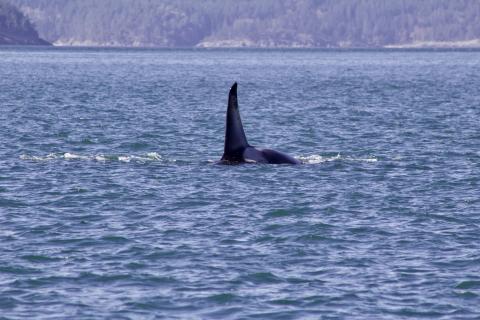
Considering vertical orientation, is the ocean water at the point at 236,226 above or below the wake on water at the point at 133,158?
above

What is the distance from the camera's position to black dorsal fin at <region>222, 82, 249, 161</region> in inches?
1141

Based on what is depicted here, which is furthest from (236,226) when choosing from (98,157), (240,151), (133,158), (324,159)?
(98,157)

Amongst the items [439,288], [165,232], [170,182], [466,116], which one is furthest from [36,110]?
[439,288]

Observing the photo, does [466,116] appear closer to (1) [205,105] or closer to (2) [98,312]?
(1) [205,105]

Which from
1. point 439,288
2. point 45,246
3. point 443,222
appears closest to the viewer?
point 439,288

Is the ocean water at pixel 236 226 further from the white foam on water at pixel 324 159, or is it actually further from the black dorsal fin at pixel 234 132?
the black dorsal fin at pixel 234 132

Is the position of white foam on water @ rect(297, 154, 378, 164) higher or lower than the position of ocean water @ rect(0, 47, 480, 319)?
lower

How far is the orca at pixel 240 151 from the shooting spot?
29203 millimetres

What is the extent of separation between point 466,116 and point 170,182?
29487 millimetres

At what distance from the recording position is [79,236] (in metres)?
22.0

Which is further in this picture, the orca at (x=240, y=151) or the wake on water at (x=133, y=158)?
the wake on water at (x=133, y=158)

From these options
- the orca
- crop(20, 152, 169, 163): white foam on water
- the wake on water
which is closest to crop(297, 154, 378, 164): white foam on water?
the wake on water

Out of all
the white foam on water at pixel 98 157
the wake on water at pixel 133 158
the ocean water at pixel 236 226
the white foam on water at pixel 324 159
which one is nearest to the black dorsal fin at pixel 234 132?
the ocean water at pixel 236 226

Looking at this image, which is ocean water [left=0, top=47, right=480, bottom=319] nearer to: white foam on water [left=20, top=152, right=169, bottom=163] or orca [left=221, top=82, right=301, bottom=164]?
white foam on water [left=20, top=152, right=169, bottom=163]
